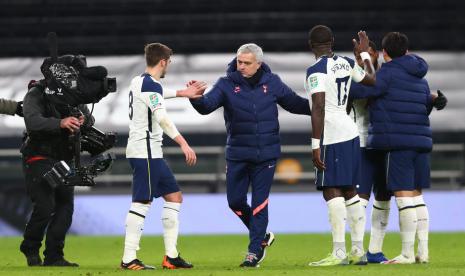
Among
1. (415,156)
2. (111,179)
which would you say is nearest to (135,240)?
(415,156)

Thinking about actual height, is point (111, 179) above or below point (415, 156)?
below

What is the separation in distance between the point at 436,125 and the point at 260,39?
12.3 ft

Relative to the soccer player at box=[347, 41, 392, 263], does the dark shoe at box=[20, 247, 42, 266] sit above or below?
below

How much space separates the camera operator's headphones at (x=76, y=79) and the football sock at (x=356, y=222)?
6.71 feet

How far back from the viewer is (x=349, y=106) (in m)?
8.38

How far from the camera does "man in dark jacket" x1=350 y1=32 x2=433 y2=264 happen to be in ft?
26.8

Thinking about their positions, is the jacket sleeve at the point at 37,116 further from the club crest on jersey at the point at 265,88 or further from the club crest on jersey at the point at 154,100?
the club crest on jersey at the point at 265,88

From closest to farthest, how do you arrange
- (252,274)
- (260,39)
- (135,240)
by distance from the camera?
(252,274)
(135,240)
(260,39)

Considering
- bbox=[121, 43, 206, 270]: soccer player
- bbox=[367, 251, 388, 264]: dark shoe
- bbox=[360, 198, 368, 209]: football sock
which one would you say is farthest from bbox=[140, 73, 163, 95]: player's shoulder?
bbox=[367, 251, 388, 264]: dark shoe

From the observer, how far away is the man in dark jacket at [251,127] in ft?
26.0

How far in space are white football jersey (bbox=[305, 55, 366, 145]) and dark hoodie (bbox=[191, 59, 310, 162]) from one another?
36cm

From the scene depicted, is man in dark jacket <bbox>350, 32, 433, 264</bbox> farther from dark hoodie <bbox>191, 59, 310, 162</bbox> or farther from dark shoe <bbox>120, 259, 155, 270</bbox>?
dark shoe <bbox>120, 259, 155, 270</bbox>

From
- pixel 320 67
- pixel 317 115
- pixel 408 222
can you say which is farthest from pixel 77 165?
pixel 408 222

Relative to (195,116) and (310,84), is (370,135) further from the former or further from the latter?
(195,116)
